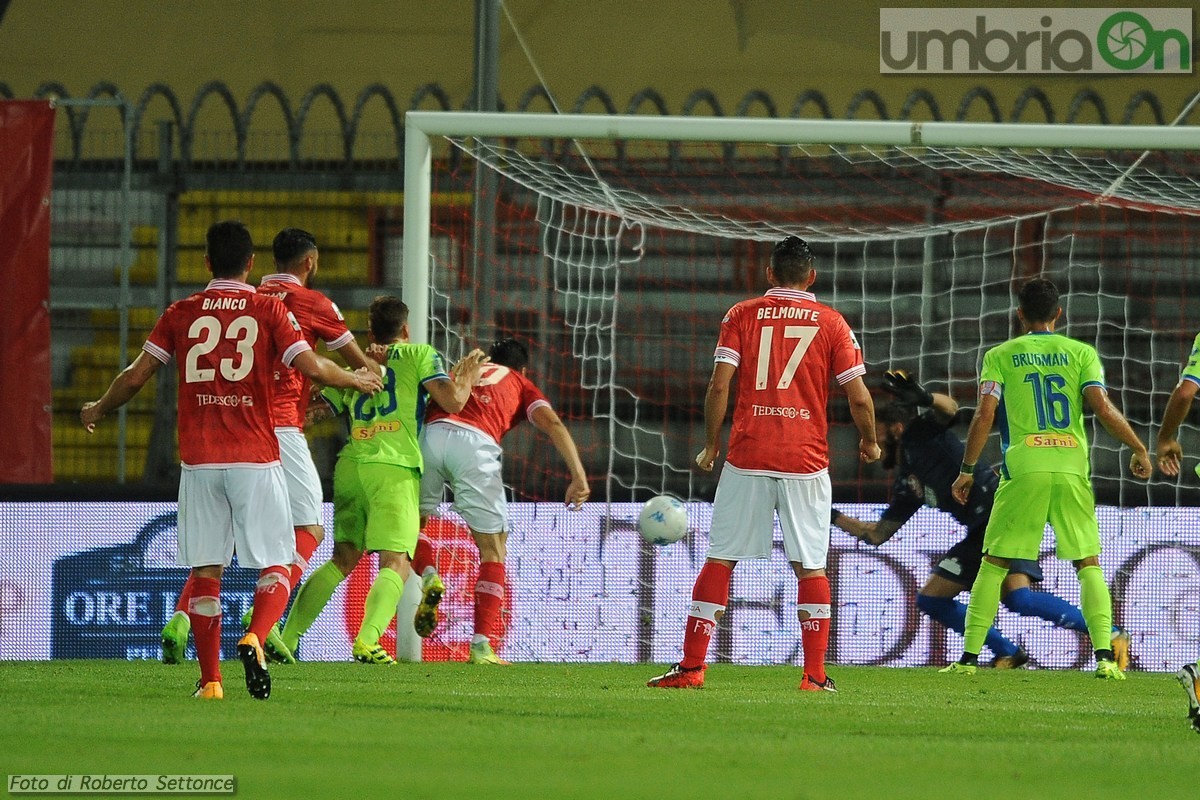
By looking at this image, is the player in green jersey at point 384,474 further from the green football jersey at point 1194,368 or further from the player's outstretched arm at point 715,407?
the green football jersey at point 1194,368

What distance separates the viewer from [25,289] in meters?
10.2

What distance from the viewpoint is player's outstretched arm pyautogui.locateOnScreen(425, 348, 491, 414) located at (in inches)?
325

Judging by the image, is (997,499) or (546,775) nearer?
(546,775)

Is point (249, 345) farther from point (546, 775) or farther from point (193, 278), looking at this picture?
point (193, 278)

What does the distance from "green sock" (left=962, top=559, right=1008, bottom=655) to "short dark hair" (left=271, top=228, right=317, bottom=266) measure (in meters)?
3.83

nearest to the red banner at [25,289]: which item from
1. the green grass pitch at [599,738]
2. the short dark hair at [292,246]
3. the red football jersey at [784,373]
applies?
the green grass pitch at [599,738]

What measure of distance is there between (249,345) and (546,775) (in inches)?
101

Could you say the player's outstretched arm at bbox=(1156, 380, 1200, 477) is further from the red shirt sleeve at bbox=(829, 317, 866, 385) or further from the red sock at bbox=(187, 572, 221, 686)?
the red sock at bbox=(187, 572, 221, 686)

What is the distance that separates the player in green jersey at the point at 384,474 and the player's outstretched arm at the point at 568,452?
27.2 inches

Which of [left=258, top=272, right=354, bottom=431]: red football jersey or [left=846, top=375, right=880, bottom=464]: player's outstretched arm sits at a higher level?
[left=258, top=272, right=354, bottom=431]: red football jersey

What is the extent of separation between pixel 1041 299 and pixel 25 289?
6038 mm

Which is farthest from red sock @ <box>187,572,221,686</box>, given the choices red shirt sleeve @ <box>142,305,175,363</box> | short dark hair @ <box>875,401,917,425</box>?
short dark hair @ <box>875,401,917,425</box>

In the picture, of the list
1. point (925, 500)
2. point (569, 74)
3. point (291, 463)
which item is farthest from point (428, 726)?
point (569, 74)

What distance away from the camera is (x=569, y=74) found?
1577 cm
